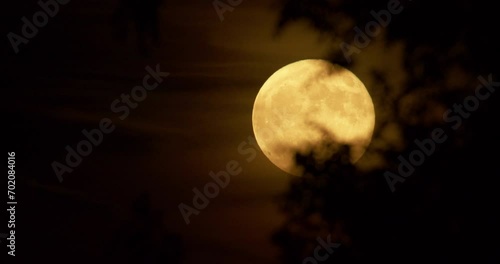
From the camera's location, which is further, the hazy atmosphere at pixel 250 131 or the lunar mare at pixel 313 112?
the lunar mare at pixel 313 112

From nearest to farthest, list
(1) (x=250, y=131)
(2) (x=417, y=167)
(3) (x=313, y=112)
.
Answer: (2) (x=417, y=167), (3) (x=313, y=112), (1) (x=250, y=131)

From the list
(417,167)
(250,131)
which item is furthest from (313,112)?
(250,131)

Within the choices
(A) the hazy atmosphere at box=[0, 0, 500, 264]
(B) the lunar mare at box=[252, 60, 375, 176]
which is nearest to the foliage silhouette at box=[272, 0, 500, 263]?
(A) the hazy atmosphere at box=[0, 0, 500, 264]

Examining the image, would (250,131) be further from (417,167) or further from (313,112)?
(417,167)

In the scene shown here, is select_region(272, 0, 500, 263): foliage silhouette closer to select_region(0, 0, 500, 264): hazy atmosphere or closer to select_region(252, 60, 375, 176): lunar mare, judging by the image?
select_region(0, 0, 500, 264): hazy atmosphere

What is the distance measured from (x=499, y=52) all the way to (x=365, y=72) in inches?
37.9

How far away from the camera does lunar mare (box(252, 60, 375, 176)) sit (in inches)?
192

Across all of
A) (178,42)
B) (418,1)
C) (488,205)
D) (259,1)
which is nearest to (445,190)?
(488,205)

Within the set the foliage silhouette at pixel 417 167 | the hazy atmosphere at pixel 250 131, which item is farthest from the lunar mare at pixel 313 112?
the foliage silhouette at pixel 417 167

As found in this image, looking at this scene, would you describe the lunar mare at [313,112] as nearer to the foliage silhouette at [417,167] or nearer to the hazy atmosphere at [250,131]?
the hazy atmosphere at [250,131]

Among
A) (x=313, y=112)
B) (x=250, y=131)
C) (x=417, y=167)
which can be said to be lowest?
(x=250, y=131)

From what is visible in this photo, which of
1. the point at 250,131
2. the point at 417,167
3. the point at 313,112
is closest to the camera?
the point at 417,167

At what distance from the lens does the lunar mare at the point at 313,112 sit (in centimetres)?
488

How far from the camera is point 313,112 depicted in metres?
5.34
